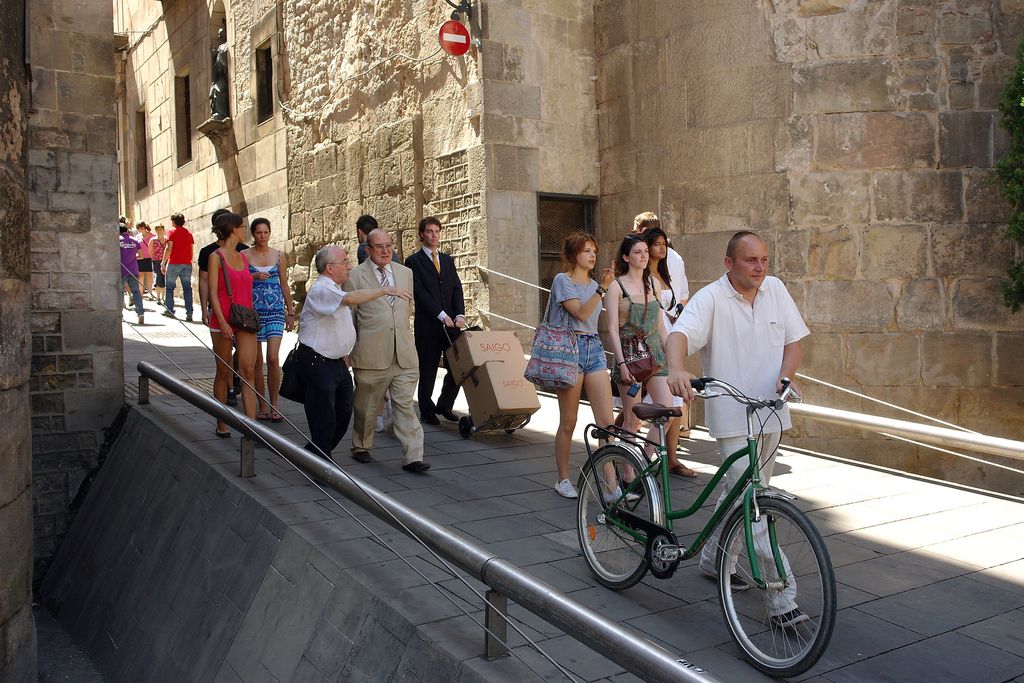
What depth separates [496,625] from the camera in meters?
3.57

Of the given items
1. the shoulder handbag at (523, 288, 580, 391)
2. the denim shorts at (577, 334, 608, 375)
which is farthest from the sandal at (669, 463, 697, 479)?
the shoulder handbag at (523, 288, 580, 391)

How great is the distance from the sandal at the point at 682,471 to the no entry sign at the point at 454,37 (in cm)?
608

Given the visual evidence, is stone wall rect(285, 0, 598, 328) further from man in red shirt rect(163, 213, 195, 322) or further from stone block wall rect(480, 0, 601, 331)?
man in red shirt rect(163, 213, 195, 322)

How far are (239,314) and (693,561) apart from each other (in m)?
4.24

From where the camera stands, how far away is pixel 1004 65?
30.1 ft

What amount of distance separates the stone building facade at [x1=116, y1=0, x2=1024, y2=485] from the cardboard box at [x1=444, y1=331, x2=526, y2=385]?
9.34ft

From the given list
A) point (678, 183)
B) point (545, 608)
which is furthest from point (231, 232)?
point (545, 608)

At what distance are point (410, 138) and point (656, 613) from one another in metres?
9.14

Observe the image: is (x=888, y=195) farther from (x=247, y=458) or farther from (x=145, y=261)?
(x=145, y=261)

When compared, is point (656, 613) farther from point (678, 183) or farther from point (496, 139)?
point (496, 139)

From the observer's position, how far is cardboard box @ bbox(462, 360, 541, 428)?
7707 millimetres

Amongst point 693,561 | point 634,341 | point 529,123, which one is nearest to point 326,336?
point 634,341

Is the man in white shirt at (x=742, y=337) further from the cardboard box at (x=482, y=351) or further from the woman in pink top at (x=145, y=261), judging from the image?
the woman in pink top at (x=145, y=261)

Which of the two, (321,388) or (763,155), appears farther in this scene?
(763,155)
